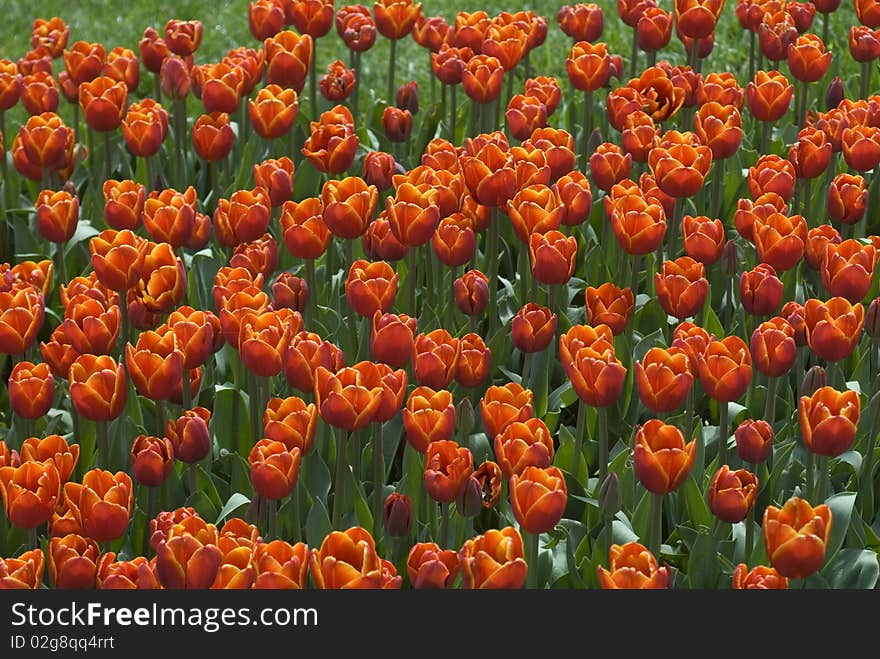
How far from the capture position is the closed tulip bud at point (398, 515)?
3023 mm

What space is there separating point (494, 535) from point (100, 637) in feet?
2.30

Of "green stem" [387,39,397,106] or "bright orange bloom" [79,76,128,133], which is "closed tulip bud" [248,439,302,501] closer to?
"bright orange bloom" [79,76,128,133]

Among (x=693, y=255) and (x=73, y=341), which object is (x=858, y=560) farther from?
(x=73, y=341)

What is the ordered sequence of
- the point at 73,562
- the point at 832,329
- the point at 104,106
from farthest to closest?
the point at 104,106 → the point at 832,329 → the point at 73,562

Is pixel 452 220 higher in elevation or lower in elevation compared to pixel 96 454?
higher

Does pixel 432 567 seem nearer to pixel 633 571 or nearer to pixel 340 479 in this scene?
pixel 633 571

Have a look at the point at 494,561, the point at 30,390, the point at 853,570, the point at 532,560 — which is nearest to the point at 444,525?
the point at 532,560

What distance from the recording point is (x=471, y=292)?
3771 mm

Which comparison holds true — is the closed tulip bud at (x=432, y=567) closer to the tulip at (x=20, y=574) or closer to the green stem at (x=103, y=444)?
the tulip at (x=20, y=574)

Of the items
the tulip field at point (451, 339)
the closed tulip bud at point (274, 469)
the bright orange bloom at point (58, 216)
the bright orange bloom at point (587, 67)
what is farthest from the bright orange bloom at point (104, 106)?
the closed tulip bud at point (274, 469)

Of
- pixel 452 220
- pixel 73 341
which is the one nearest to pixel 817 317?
pixel 452 220

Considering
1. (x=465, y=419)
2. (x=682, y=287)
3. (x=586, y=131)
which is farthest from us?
(x=586, y=131)

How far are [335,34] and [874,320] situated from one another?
567 centimetres

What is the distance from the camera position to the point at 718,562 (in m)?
3.14
